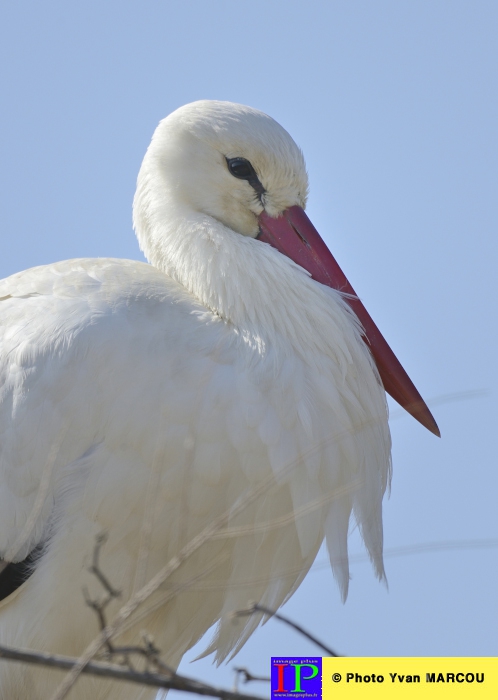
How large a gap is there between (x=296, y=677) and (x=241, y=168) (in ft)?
5.44

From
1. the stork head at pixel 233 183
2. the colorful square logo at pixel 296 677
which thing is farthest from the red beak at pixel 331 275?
the colorful square logo at pixel 296 677

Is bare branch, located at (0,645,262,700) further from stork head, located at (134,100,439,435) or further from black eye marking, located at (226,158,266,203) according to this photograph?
black eye marking, located at (226,158,266,203)

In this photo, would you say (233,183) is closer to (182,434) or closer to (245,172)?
(245,172)

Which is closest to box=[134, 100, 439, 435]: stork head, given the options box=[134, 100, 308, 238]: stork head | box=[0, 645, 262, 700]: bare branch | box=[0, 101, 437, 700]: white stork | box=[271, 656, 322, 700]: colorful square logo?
box=[134, 100, 308, 238]: stork head

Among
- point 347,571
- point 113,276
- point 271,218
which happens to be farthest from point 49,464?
point 271,218

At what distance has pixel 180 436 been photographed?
8.17 feet

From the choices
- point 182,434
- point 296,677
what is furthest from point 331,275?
point 296,677

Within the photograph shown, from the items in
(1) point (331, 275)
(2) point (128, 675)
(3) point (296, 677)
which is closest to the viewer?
(2) point (128, 675)

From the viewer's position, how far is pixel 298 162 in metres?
3.07

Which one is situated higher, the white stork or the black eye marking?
the black eye marking

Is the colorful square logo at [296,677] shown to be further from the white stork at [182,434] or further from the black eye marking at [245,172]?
the black eye marking at [245,172]

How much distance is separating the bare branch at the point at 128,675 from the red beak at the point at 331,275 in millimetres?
1707

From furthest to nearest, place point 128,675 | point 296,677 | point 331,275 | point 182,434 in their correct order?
1. point 331,275
2. point 182,434
3. point 296,677
4. point 128,675

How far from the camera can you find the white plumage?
250cm
